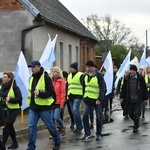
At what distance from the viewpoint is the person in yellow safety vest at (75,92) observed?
12.5m

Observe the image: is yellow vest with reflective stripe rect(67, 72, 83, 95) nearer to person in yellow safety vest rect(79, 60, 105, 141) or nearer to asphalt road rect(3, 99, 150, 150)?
asphalt road rect(3, 99, 150, 150)

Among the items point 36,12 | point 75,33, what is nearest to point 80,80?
point 36,12

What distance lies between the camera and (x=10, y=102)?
1002cm

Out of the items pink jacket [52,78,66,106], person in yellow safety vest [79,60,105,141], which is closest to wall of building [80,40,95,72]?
pink jacket [52,78,66,106]

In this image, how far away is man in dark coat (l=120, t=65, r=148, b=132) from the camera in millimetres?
12367

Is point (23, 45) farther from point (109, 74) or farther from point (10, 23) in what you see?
point (109, 74)

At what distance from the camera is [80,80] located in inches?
496

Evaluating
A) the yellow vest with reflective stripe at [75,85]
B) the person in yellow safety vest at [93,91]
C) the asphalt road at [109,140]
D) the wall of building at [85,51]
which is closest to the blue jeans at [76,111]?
the yellow vest with reflective stripe at [75,85]

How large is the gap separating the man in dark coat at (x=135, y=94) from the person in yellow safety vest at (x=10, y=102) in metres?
3.41

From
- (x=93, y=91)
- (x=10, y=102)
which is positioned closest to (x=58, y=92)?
(x=93, y=91)

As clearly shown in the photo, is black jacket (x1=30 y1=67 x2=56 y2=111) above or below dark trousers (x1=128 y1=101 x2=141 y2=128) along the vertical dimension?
above

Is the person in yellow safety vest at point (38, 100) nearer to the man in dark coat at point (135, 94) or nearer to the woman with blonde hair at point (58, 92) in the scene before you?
the woman with blonde hair at point (58, 92)

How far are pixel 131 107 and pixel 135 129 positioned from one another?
568 mm

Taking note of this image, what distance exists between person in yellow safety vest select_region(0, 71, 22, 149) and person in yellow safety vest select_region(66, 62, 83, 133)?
8.38 ft
